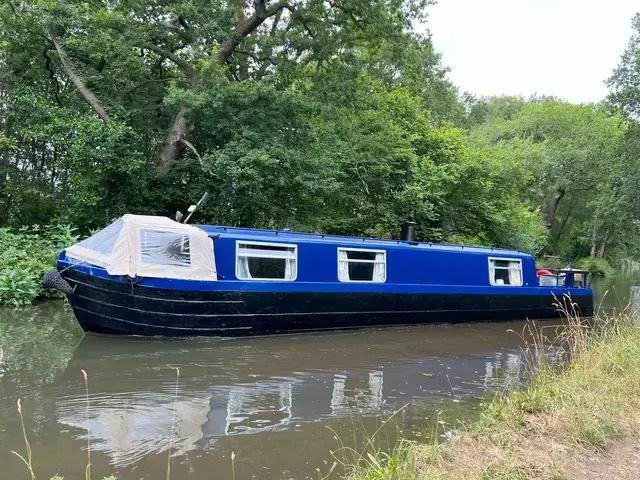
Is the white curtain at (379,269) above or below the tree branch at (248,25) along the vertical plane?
below

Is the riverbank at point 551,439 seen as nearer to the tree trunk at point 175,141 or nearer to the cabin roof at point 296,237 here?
the cabin roof at point 296,237

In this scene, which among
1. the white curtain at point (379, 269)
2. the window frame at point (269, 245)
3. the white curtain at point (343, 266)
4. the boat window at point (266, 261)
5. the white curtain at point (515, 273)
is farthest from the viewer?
the white curtain at point (515, 273)

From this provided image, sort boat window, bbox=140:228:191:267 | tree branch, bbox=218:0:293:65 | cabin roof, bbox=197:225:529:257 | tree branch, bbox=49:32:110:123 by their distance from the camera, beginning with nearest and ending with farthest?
boat window, bbox=140:228:191:267
cabin roof, bbox=197:225:529:257
tree branch, bbox=49:32:110:123
tree branch, bbox=218:0:293:65

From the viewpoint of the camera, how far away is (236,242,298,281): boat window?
814 cm

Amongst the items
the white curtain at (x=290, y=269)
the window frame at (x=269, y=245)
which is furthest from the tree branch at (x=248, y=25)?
the white curtain at (x=290, y=269)

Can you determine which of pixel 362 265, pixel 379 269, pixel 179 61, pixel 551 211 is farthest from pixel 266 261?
pixel 551 211

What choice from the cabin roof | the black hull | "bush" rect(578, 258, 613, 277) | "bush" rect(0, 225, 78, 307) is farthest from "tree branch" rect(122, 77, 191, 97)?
"bush" rect(578, 258, 613, 277)

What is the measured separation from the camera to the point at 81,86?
12.4m

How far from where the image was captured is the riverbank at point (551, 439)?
3076mm

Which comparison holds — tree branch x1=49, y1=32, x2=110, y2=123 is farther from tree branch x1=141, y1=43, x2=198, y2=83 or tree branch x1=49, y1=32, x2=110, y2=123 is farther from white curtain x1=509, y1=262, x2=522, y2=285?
white curtain x1=509, y1=262, x2=522, y2=285

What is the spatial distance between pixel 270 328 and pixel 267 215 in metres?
5.88

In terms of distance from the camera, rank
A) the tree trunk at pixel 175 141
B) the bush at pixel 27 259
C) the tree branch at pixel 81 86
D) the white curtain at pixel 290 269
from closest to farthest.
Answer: the white curtain at pixel 290 269 → the bush at pixel 27 259 → the tree branch at pixel 81 86 → the tree trunk at pixel 175 141

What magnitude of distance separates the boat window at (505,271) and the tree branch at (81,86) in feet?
33.7

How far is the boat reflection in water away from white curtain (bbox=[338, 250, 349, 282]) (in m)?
1.08
